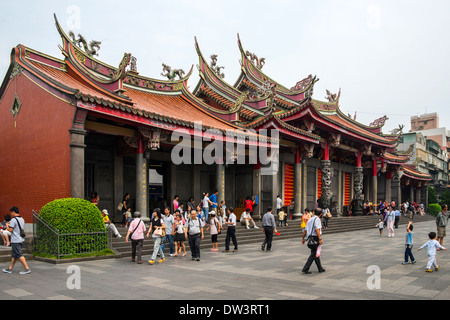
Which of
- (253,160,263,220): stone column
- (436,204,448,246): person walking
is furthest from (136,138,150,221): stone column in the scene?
(436,204,448,246): person walking

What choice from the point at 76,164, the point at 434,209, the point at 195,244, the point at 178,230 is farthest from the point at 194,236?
the point at 434,209

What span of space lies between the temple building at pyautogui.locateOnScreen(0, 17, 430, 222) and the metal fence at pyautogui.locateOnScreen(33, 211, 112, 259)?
183cm

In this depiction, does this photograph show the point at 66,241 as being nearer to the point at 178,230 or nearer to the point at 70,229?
the point at 70,229

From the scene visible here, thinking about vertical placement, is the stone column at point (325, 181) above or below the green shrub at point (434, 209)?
above

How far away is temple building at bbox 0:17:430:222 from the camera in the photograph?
43.1 ft

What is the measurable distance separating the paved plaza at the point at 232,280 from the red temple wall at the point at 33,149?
12.3 ft

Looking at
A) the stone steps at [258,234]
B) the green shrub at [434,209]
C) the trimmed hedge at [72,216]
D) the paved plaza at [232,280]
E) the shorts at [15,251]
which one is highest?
the trimmed hedge at [72,216]

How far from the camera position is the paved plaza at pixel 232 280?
6805 mm

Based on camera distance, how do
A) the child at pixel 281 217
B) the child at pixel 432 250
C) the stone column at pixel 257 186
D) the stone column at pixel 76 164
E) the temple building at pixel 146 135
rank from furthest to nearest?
the stone column at pixel 257 186
the child at pixel 281 217
the temple building at pixel 146 135
the stone column at pixel 76 164
the child at pixel 432 250

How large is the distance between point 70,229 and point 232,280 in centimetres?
489

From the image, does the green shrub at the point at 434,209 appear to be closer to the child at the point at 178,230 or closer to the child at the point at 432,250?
→ the child at the point at 432,250

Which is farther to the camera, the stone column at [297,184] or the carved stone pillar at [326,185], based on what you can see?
the carved stone pillar at [326,185]

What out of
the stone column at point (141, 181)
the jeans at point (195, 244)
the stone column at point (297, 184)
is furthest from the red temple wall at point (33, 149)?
the stone column at point (297, 184)

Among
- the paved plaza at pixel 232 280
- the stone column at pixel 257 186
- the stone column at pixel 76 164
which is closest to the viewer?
the paved plaza at pixel 232 280
